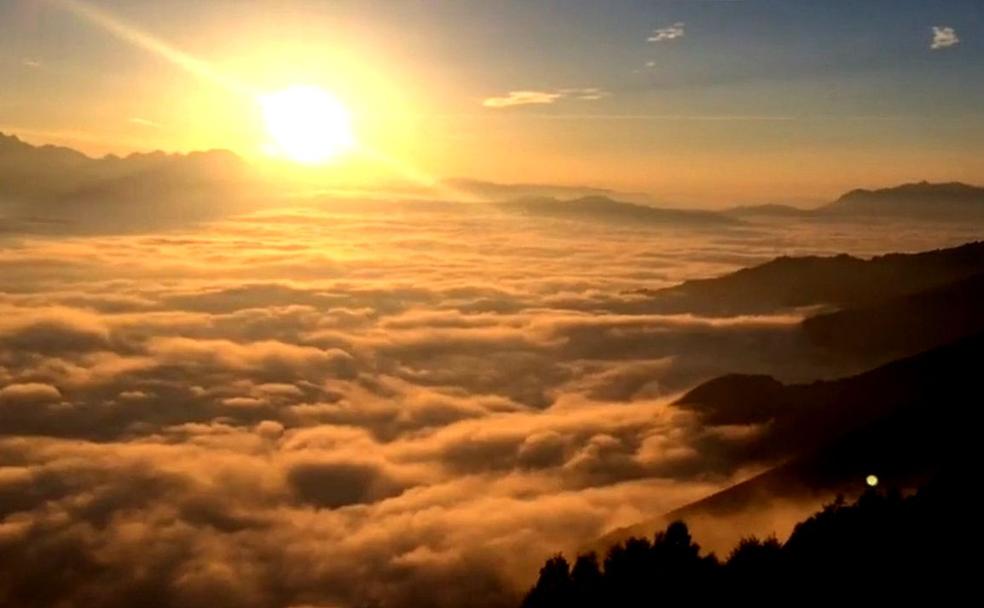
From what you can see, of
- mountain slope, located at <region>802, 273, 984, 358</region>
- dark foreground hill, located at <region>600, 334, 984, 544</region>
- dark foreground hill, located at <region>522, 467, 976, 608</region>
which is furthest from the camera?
mountain slope, located at <region>802, 273, 984, 358</region>

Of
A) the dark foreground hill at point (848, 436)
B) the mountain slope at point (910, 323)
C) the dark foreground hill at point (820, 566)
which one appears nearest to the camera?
the dark foreground hill at point (820, 566)

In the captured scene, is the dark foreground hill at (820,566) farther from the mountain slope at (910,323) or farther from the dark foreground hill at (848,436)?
the mountain slope at (910,323)

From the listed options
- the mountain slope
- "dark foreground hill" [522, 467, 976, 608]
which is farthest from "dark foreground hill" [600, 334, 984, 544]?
the mountain slope

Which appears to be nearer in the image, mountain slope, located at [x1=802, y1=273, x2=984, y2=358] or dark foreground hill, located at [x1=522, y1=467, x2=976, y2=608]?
dark foreground hill, located at [x1=522, y1=467, x2=976, y2=608]

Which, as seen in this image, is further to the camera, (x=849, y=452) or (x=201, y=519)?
(x=201, y=519)

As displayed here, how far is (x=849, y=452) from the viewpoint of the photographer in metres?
82.6

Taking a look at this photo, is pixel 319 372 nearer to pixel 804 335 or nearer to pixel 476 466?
pixel 476 466

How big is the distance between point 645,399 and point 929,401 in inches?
3054

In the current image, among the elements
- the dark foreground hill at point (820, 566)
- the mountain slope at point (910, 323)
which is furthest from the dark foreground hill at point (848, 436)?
the mountain slope at point (910, 323)

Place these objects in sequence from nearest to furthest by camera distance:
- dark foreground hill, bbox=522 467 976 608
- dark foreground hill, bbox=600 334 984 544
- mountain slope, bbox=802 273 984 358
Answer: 1. dark foreground hill, bbox=522 467 976 608
2. dark foreground hill, bbox=600 334 984 544
3. mountain slope, bbox=802 273 984 358

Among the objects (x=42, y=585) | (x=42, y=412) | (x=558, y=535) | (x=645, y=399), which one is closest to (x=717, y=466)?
(x=558, y=535)

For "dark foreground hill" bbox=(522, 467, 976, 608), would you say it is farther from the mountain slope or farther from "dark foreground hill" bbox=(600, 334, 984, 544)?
the mountain slope

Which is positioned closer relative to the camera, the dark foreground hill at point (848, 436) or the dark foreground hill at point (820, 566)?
the dark foreground hill at point (820, 566)

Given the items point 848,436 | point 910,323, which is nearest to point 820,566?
point 848,436
